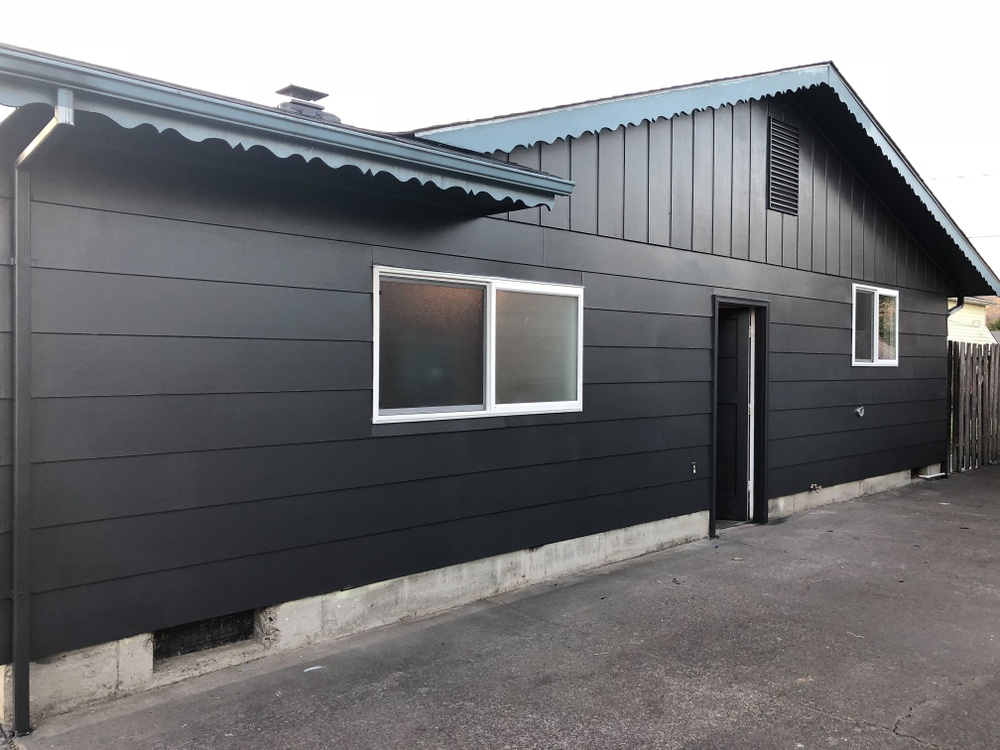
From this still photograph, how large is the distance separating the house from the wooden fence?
194 inches

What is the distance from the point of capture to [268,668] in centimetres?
402

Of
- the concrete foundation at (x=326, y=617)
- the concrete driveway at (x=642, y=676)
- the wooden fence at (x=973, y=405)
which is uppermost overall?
the wooden fence at (x=973, y=405)

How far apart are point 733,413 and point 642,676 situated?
4346 mm

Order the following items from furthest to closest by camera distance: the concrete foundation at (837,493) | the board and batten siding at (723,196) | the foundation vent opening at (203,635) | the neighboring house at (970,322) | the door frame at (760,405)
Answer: the neighboring house at (970,322)
the concrete foundation at (837,493)
the door frame at (760,405)
the board and batten siding at (723,196)
the foundation vent opening at (203,635)

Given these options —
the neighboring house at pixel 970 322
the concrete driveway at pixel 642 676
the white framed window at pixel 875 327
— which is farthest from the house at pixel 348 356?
the neighboring house at pixel 970 322

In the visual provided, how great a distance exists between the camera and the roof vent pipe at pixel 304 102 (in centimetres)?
415

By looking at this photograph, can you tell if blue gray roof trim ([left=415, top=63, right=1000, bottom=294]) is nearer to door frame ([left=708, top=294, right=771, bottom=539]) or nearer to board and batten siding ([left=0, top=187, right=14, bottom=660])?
door frame ([left=708, top=294, right=771, bottom=539])

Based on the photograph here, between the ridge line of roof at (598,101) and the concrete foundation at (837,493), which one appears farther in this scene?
the concrete foundation at (837,493)

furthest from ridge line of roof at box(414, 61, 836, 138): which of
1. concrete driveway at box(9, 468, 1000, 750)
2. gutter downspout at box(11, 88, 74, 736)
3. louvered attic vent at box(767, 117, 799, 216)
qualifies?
concrete driveway at box(9, 468, 1000, 750)

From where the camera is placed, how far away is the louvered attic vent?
7.72m

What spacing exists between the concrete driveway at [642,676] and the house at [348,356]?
0.32 m

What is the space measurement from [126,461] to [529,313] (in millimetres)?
2873

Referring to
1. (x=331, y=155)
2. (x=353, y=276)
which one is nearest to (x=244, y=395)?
(x=353, y=276)

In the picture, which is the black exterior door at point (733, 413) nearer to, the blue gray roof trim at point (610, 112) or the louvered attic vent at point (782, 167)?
the louvered attic vent at point (782, 167)
